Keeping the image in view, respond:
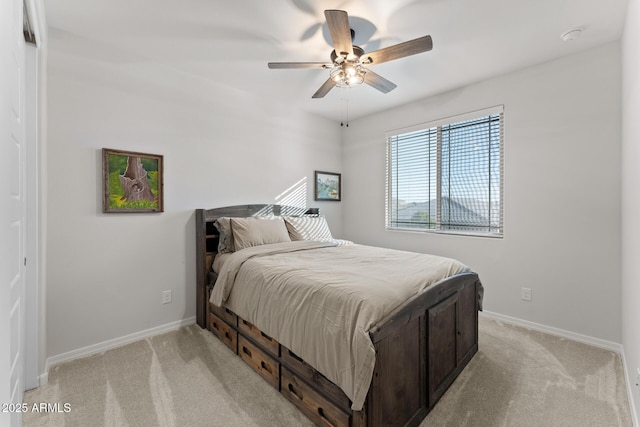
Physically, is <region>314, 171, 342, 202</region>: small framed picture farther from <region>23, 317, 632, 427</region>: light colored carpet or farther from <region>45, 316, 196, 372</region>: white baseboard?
<region>23, 317, 632, 427</region>: light colored carpet

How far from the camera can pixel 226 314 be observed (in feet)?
8.21

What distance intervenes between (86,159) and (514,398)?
11.9ft

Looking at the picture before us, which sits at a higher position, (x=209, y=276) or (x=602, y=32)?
(x=602, y=32)

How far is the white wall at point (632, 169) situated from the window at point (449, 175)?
1.01m

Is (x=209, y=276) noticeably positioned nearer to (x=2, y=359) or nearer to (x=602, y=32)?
(x=2, y=359)

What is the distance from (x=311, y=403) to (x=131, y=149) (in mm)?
2542

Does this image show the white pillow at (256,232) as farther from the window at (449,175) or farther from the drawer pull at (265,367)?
the window at (449,175)

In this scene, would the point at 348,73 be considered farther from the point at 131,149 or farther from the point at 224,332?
the point at 224,332

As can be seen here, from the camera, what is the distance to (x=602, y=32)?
228 cm

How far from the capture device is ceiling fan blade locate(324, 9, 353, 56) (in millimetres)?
1684

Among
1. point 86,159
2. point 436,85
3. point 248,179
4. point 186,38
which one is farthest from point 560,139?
point 86,159

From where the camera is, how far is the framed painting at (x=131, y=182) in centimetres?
246

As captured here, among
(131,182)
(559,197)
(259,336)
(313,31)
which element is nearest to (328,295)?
(259,336)

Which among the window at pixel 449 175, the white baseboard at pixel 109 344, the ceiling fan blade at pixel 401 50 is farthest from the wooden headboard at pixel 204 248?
the window at pixel 449 175
